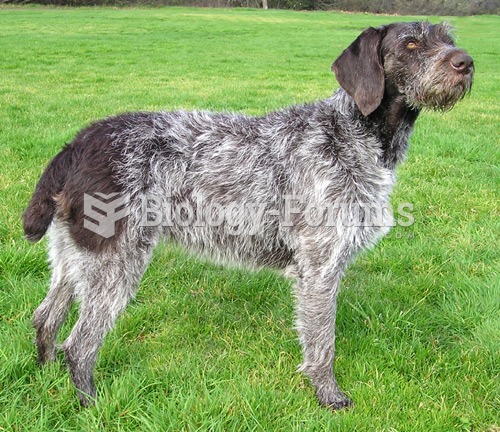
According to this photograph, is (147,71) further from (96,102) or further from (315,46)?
(315,46)

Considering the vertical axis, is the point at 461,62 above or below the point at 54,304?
above

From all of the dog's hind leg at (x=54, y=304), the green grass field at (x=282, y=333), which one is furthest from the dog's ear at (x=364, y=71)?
the dog's hind leg at (x=54, y=304)

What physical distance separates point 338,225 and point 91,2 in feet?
183

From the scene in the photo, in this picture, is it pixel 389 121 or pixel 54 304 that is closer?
pixel 54 304

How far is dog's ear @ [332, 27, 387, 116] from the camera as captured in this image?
3510mm

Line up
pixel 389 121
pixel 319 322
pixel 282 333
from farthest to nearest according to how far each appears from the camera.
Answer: pixel 282 333 → pixel 389 121 → pixel 319 322

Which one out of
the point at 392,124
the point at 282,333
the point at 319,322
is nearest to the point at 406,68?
the point at 392,124

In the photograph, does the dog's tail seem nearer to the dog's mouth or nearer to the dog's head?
the dog's head

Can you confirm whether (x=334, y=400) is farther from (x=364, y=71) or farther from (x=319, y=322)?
(x=364, y=71)

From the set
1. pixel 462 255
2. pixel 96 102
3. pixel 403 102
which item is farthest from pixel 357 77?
pixel 96 102

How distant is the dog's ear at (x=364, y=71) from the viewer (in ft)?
11.5

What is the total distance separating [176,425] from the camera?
9.83 ft

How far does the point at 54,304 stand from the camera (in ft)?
11.8

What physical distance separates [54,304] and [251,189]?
153 centimetres
